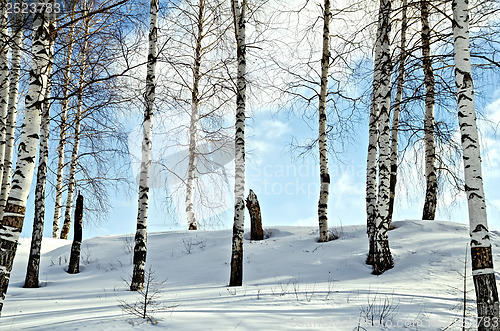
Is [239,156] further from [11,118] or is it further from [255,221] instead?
[11,118]

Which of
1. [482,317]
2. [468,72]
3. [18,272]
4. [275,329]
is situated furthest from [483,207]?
[18,272]

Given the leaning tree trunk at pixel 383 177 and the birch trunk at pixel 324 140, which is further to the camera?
the birch trunk at pixel 324 140

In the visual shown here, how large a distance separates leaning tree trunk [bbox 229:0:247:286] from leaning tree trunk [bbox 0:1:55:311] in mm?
4115

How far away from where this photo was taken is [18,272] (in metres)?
10.6

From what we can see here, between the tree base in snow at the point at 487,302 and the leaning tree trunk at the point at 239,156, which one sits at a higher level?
the leaning tree trunk at the point at 239,156

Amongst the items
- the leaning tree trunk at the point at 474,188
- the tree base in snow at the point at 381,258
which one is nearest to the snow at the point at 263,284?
the tree base in snow at the point at 381,258

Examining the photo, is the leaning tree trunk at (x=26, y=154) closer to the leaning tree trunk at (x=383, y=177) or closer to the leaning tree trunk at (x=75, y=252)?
the leaning tree trunk at (x=75, y=252)

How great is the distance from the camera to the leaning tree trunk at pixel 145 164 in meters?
7.86

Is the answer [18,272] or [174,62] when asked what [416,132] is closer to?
Answer: [174,62]

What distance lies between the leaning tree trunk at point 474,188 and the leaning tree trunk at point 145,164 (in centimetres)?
593

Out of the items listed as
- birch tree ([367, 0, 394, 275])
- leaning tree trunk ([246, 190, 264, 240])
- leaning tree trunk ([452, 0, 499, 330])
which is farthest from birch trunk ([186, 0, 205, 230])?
leaning tree trunk ([452, 0, 499, 330])

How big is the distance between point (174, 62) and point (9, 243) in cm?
502

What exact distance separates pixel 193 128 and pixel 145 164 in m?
7.01

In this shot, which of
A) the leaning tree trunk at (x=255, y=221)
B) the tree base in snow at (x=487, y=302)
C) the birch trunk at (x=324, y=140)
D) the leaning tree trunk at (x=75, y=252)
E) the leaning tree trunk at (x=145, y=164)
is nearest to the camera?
the tree base in snow at (x=487, y=302)
